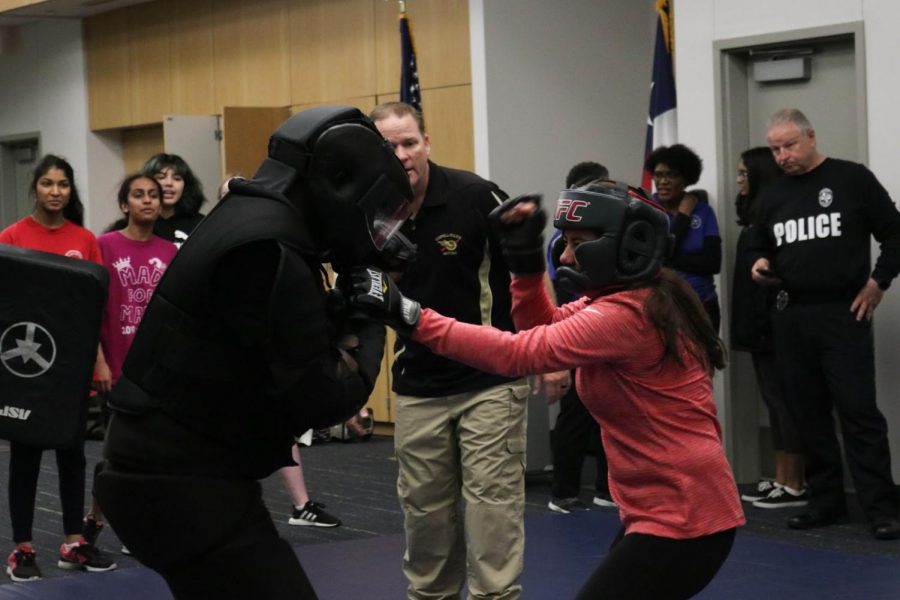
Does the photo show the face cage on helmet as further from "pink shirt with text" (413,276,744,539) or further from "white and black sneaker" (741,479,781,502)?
"white and black sneaker" (741,479,781,502)

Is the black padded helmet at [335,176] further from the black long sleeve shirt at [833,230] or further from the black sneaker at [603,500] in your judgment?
the black sneaker at [603,500]

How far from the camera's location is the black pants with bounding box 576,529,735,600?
3711mm

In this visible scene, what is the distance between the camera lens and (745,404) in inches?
360

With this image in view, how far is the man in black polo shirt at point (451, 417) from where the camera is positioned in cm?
527

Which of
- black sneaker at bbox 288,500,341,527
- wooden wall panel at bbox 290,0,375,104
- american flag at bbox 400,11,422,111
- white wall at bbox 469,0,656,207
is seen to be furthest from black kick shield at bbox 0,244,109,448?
wooden wall panel at bbox 290,0,375,104

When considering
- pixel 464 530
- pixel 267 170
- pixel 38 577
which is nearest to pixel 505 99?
→ pixel 38 577

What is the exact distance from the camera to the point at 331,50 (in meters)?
12.5

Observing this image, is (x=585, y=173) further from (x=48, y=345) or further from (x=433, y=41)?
(x=433, y=41)

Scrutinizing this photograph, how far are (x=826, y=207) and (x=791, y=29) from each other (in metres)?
1.30

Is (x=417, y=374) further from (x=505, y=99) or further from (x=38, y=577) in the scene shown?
(x=505, y=99)

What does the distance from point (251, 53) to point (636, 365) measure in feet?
32.5

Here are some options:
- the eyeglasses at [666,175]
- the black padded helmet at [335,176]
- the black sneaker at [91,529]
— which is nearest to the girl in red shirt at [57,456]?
the black sneaker at [91,529]

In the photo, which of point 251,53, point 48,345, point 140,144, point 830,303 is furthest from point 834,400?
point 140,144

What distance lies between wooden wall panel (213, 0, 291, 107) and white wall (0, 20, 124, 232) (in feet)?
7.10
